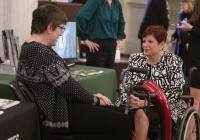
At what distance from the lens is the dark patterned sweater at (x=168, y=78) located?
9.44 ft

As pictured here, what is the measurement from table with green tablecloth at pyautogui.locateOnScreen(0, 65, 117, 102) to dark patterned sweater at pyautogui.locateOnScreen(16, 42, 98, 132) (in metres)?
0.38

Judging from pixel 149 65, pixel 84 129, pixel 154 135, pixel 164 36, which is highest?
pixel 164 36

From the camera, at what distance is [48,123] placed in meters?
2.31

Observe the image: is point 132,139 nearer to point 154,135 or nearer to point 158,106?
point 158,106

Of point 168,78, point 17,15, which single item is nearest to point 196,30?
point 168,78

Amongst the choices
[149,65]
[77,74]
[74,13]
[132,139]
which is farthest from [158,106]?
[74,13]

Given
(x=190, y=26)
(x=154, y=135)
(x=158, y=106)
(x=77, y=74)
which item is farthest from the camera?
(x=190, y=26)

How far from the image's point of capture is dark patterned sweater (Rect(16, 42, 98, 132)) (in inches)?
88.6

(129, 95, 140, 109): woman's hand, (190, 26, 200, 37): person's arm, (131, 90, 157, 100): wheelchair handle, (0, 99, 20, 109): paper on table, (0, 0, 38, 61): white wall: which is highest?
(0, 0, 38, 61): white wall

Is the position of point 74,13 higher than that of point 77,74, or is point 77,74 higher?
point 74,13

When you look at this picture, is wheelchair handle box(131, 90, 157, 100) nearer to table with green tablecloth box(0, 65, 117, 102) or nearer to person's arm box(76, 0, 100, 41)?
table with green tablecloth box(0, 65, 117, 102)

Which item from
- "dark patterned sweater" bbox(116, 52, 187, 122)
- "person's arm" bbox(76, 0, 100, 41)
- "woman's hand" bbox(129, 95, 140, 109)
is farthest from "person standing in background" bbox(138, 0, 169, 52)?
"woman's hand" bbox(129, 95, 140, 109)

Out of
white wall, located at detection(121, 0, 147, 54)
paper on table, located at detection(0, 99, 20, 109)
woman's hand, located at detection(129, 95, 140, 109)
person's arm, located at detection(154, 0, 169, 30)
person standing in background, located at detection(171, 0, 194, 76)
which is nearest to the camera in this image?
paper on table, located at detection(0, 99, 20, 109)

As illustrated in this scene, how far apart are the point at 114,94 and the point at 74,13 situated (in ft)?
2.96
